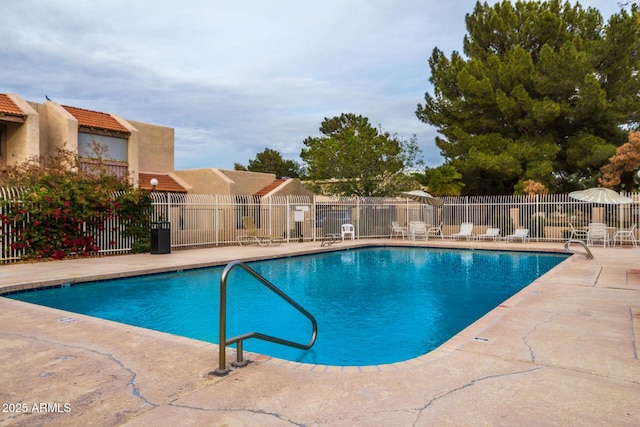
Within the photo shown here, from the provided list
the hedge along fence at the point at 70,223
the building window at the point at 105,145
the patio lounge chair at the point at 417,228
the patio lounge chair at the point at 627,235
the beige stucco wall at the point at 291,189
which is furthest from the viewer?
the beige stucco wall at the point at 291,189

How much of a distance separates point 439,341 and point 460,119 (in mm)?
21691

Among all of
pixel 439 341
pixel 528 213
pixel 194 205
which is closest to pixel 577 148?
pixel 528 213

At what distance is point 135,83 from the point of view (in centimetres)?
2094

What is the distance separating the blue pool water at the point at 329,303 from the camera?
601 centimetres

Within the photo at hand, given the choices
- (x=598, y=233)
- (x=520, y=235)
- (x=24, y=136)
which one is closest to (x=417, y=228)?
(x=520, y=235)

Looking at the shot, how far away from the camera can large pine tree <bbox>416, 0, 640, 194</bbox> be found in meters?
21.6

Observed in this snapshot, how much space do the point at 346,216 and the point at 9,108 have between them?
14643 millimetres

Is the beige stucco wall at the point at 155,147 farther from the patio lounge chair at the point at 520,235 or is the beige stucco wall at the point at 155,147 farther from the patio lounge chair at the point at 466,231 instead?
the patio lounge chair at the point at 520,235

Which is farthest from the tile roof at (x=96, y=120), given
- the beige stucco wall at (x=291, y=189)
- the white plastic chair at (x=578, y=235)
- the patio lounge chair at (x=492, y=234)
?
the white plastic chair at (x=578, y=235)

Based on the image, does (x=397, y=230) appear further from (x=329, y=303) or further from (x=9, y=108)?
(x=9, y=108)

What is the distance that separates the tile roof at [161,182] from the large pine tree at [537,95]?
598 inches

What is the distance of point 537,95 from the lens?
2334 cm

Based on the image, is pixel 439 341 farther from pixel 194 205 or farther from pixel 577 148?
pixel 577 148

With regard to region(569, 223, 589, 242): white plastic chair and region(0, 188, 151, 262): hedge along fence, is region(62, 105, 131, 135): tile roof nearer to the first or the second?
region(0, 188, 151, 262): hedge along fence
